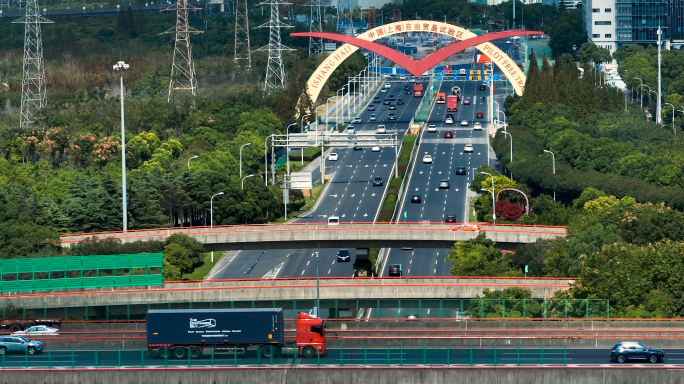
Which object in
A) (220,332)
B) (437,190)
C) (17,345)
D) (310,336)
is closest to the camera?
(310,336)

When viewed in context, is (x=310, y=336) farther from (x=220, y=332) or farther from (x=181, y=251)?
(x=181, y=251)

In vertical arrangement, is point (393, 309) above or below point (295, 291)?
below

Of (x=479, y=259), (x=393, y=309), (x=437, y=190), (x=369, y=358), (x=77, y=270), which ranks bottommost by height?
(x=393, y=309)

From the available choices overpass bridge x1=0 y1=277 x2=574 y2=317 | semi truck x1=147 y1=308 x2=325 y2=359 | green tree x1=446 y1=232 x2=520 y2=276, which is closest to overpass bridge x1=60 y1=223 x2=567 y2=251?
green tree x1=446 y1=232 x2=520 y2=276

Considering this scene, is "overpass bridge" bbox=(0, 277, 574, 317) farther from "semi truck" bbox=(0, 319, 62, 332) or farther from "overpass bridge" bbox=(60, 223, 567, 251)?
"overpass bridge" bbox=(60, 223, 567, 251)

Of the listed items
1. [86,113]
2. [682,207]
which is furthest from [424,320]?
[86,113]

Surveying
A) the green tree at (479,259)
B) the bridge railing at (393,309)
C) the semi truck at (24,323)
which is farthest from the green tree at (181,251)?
the semi truck at (24,323)

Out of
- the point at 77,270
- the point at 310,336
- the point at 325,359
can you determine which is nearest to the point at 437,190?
the point at 77,270
